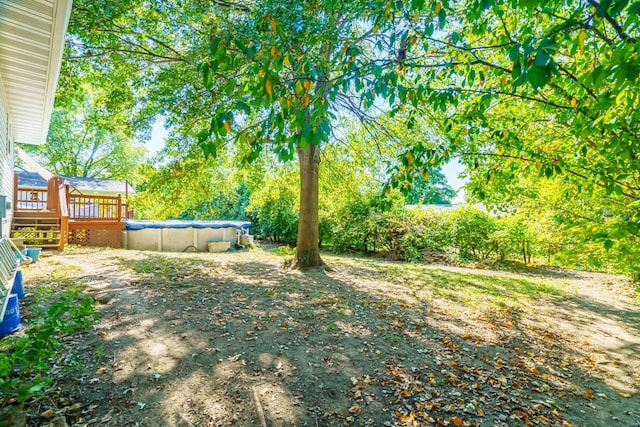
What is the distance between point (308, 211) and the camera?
755cm

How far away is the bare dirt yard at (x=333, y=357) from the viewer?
7.77 ft

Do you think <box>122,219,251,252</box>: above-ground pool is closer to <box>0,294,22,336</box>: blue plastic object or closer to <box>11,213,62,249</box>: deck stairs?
<box>11,213,62,249</box>: deck stairs

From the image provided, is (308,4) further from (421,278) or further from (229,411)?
(421,278)

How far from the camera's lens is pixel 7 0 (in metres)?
3.11

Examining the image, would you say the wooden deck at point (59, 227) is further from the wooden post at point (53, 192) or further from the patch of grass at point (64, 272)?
the patch of grass at point (64, 272)

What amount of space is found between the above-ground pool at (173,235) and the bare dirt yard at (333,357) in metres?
5.70

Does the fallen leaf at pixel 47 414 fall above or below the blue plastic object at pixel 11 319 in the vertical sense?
below

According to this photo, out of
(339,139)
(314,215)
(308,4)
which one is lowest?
(314,215)

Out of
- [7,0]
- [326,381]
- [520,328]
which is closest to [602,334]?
[520,328]

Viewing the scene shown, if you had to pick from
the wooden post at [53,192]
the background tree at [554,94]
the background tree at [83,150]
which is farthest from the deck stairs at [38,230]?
the background tree at [83,150]

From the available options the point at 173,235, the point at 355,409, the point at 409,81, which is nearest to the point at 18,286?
the point at 355,409

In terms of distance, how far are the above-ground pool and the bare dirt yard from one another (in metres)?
5.70

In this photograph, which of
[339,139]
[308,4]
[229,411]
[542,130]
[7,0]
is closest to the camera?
[229,411]

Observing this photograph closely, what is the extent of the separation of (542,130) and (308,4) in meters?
3.89
